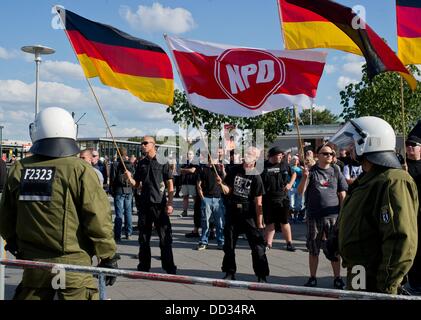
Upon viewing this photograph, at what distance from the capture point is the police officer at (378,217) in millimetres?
2906

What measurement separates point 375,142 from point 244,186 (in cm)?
358

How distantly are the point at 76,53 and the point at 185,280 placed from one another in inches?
194

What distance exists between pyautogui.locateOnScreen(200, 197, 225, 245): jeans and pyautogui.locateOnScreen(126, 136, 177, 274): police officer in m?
2.11

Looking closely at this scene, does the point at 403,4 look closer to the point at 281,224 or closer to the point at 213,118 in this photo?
the point at 281,224

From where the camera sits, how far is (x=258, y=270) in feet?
21.7

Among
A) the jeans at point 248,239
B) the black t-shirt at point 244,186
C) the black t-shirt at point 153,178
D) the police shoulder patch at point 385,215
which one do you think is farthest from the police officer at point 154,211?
the police shoulder patch at point 385,215

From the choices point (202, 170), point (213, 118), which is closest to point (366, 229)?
point (202, 170)

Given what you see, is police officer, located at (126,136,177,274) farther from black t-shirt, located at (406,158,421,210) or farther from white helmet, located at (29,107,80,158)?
white helmet, located at (29,107,80,158)

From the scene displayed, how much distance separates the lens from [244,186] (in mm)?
6793

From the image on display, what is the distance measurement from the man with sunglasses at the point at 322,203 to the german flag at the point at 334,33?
1295 millimetres

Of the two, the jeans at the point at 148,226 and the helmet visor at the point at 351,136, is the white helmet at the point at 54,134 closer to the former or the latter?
the helmet visor at the point at 351,136

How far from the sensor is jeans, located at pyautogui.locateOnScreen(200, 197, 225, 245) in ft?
30.4

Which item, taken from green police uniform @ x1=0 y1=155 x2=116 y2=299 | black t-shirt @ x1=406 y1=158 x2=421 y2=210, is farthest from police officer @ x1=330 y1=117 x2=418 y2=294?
black t-shirt @ x1=406 y1=158 x2=421 y2=210
